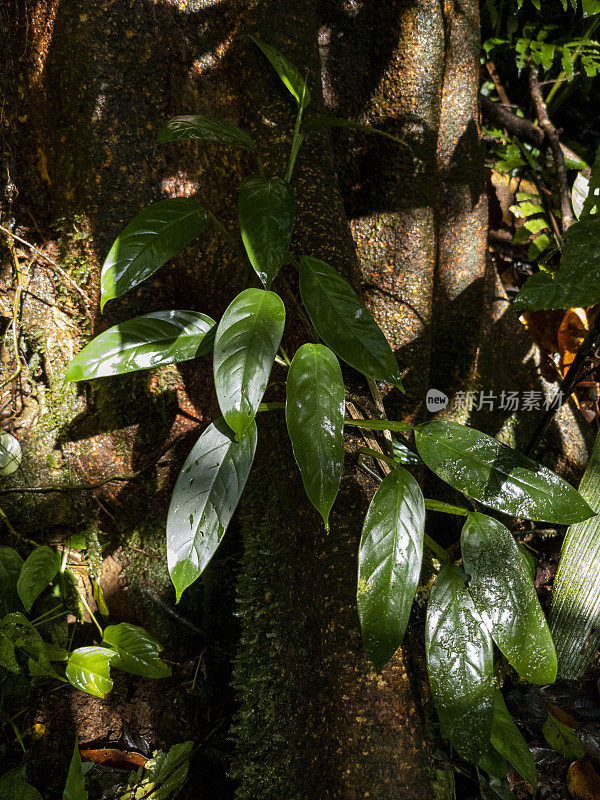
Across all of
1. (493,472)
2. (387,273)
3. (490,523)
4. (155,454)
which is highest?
(387,273)

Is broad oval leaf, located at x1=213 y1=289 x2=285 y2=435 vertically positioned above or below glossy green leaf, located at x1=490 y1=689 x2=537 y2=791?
above

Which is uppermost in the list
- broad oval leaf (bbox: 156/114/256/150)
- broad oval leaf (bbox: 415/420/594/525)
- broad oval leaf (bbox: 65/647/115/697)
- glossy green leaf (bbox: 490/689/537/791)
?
broad oval leaf (bbox: 156/114/256/150)

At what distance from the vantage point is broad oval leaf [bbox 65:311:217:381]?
3.23ft

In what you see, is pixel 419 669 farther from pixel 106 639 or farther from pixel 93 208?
pixel 93 208

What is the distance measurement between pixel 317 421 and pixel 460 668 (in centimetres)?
54

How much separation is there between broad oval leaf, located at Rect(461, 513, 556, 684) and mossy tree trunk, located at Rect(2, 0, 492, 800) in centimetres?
26

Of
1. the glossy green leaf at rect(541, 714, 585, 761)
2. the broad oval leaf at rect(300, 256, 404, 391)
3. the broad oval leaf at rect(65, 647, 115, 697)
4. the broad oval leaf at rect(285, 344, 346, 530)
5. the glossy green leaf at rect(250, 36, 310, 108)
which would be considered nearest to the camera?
the broad oval leaf at rect(285, 344, 346, 530)

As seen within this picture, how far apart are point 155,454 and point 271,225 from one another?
0.86 meters

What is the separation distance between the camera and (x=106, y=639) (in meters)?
1.35

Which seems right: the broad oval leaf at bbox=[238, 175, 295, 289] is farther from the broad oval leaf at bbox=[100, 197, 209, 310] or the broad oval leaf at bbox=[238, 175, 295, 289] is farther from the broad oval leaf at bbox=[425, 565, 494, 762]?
the broad oval leaf at bbox=[425, 565, 494, 762]

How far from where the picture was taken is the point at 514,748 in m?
1.20

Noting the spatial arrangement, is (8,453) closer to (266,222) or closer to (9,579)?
(9,579)

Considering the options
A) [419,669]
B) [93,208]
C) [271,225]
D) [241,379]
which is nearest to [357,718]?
[419,669]

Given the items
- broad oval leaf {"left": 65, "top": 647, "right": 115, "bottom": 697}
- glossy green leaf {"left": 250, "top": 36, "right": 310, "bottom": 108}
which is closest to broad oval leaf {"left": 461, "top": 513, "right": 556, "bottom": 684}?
broad oval leaf {"left": 65, "top": 647, "right": 115, "bottom": 697}
